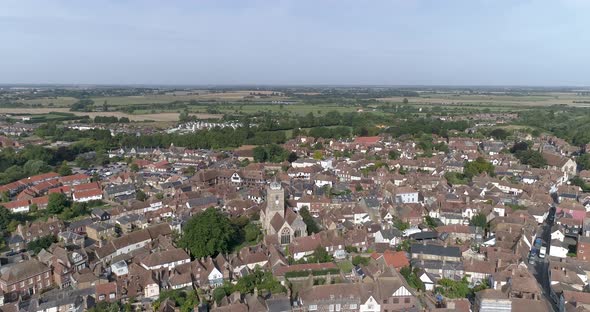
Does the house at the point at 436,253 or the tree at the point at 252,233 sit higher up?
the house at the point at 436,253

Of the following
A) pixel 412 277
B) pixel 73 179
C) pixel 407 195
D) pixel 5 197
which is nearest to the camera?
pixel 412 277

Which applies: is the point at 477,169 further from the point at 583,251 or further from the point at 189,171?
the point at 189,171

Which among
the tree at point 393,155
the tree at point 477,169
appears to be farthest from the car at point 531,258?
the tree at point 393,155

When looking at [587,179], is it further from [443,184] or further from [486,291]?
[486,291]

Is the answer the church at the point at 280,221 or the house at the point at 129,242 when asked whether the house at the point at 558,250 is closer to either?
the church at the point at 280,221

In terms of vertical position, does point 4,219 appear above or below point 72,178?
below

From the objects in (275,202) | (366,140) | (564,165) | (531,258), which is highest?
(275,202)

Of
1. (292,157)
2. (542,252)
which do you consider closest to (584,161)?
(542,252)

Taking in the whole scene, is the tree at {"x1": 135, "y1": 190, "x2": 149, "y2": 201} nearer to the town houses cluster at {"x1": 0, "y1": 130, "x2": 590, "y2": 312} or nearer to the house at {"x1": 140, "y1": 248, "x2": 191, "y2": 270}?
the town houses cluster at {"x1": 0, "y1": 130, "x2": 590, "y2": 312}

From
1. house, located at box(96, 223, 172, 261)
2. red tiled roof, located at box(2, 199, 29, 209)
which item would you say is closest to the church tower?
house, located at box(96, 223, 172, 261)
